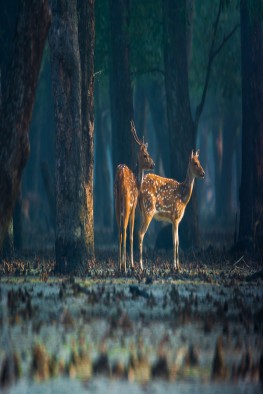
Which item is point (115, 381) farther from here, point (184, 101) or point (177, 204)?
point (184, 101)

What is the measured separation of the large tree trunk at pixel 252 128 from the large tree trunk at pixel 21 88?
345 inches

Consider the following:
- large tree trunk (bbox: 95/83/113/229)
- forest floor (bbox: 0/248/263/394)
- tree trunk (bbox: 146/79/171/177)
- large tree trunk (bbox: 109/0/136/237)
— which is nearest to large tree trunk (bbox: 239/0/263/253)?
large tree trunk (bbox: 109/0/136/237)

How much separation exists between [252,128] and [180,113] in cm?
296

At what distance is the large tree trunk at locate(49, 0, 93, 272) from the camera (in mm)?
17000

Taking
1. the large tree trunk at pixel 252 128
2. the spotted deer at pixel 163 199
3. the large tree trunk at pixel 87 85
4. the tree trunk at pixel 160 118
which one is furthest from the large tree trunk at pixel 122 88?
the tree trunk at pixel 160 118

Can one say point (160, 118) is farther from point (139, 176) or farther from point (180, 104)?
point (139, 176)

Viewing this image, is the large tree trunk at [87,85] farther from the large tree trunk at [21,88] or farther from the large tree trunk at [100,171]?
the large tree trunk at [100,171]

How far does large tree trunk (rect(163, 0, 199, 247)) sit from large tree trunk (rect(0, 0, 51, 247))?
438 inches

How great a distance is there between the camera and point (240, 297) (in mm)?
14000

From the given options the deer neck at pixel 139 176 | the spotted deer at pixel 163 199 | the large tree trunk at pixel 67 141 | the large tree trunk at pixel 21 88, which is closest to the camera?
the large tree trunk at pixel 21 88

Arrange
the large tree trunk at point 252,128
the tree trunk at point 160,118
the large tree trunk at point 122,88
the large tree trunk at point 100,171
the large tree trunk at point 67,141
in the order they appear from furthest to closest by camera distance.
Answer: the large tree trunk at point 100,171 → the tree trunk at point 160,118 → the large tree trunk at point 122,88 → the large tree trunk at point 252,128 → the large tree trunk at point 67,141

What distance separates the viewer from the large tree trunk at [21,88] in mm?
13273

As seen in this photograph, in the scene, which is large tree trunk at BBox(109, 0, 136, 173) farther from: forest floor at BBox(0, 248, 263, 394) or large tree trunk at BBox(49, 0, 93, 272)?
forest floor at BBox(0, 248, 263, 394)

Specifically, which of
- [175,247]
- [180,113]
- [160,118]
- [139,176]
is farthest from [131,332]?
[160,118]
